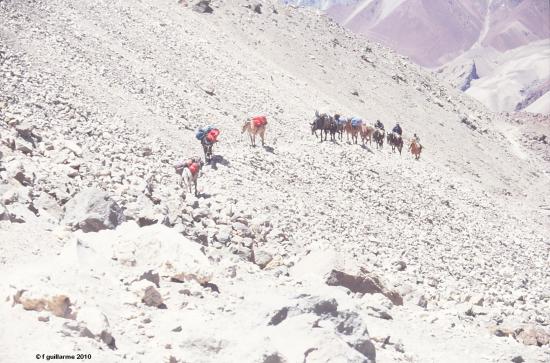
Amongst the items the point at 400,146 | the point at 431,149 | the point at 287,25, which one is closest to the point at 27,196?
the point at 400,146

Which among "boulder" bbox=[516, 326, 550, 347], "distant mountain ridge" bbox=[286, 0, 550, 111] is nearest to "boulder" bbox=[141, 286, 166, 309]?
"boulder" bbox=[516, 326, 550, 347]

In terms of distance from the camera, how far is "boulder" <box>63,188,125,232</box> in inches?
402

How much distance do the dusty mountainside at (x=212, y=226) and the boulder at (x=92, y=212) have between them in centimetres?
4

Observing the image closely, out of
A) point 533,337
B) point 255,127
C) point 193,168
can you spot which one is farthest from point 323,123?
point 533,337

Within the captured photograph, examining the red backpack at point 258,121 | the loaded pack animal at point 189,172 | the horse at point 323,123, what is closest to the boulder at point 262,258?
the loaded pack animal at point 189,172

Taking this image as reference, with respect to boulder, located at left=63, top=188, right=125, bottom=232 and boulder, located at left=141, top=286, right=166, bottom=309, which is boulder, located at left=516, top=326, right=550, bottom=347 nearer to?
boulder, located at left=141, top=286, right=166, bottom=309

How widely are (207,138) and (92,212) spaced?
234 inches

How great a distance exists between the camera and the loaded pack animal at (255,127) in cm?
1812

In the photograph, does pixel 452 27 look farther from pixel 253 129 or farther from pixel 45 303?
pixel 45 303

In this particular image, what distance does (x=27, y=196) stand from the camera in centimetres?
1038

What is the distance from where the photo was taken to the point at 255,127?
59.8ft

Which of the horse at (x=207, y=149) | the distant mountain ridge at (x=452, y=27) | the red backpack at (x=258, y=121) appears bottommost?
the horse at (x=207, y=149)

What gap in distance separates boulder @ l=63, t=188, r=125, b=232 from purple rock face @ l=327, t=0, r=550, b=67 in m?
135

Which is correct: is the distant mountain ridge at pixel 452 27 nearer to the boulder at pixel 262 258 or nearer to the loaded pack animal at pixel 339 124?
the loaded pack animal at pixel 339 124
